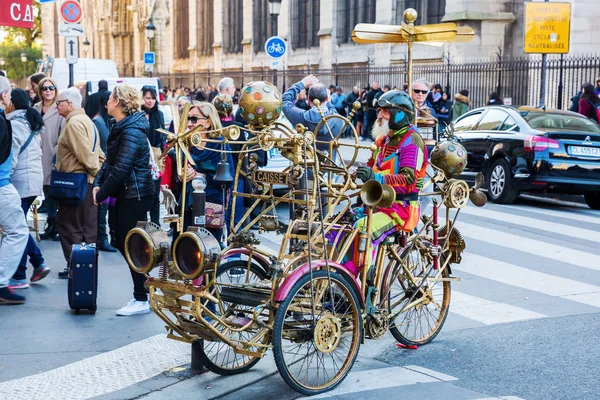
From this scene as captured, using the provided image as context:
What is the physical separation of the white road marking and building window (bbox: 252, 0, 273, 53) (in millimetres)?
36193

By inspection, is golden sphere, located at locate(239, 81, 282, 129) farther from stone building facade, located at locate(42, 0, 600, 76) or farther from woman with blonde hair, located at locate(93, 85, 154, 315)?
stone building facade, located at locate(42, 0, 600, 76)

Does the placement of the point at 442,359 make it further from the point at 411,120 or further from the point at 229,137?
the point at 229,137

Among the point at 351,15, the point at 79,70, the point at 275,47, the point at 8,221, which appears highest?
the point at 351,15

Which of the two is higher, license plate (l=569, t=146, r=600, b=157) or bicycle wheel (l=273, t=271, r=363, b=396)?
license plate (l=569, t=146, r=600, b=157)

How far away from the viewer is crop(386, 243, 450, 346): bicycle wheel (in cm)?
658

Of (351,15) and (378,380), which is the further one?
(351,15)

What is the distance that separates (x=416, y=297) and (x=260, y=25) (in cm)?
3688

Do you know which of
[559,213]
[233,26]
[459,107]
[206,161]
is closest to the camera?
[206,161]

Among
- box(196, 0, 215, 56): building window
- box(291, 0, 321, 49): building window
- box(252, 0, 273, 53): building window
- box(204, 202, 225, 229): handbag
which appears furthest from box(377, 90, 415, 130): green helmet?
box(196, 0, 215, 56): building window

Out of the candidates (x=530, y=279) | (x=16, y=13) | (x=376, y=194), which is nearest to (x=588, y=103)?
(x=530, y=279)

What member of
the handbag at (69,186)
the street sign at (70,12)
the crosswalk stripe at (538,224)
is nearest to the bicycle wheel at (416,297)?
the handbag at (69,186)

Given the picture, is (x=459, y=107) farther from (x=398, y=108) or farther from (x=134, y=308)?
(x=398, y=108)

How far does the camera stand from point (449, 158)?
6.77m

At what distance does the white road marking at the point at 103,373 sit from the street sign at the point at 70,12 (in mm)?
12077
